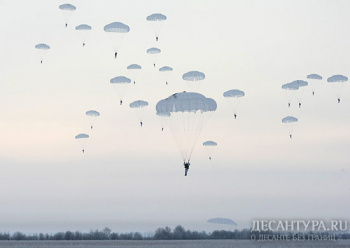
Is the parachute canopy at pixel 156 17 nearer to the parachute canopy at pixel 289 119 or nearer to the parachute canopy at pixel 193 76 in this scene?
the parachute canopy at pixel 193 76

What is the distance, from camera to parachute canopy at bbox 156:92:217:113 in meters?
65.1

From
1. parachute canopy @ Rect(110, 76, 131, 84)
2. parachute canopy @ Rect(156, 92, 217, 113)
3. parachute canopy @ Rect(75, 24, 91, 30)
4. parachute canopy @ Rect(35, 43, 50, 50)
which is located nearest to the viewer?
parachute canopy @ Rect(156, 92, 217, 113)

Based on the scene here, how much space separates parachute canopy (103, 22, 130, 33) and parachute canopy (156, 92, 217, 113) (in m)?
13.3

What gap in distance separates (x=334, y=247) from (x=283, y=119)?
21.8 m

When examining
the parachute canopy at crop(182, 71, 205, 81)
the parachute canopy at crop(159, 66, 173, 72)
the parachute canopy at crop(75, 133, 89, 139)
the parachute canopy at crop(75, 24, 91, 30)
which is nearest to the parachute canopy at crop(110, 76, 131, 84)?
the parachute canopy at crop(159, 66, 173, 72)

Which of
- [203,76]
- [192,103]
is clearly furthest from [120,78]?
[192,103]

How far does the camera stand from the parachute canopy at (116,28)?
246 ft

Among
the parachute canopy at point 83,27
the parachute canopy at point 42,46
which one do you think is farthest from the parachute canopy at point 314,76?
the parachute canopy at point 42,46

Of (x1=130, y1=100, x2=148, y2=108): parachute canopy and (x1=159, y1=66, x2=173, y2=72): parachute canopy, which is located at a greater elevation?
(x1=159, y1=66, x2=173, y2=72): parachute canopy

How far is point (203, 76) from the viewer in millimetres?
74688

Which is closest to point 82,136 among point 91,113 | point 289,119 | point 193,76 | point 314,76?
point 91,113

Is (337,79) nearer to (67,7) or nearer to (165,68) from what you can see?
(165,68)

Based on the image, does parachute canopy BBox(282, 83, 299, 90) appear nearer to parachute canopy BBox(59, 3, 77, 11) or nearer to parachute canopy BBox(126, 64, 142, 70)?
parachute canopy BBox(126, 64, 142, 70)

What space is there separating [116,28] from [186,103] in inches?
649
